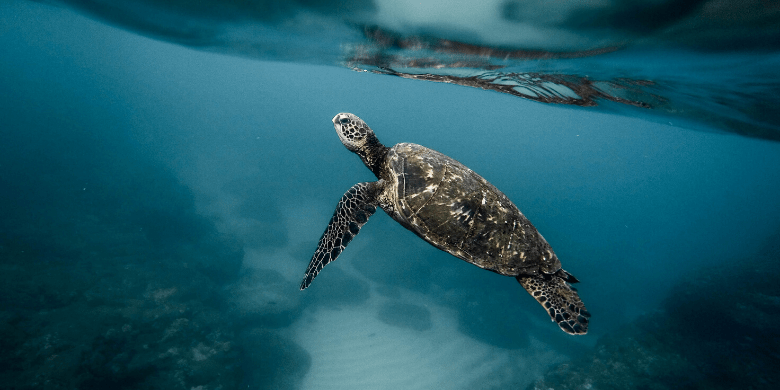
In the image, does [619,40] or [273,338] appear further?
[273,338]

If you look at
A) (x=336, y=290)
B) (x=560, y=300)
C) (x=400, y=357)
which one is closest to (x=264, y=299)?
(x=336, y=290)

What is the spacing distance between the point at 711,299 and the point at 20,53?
9343 cm

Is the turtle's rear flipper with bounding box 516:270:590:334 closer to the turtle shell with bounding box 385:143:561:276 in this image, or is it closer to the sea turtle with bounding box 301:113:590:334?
the sea turtle with bounding box 301:113:590:334

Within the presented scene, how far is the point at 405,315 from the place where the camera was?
10586 millimetres

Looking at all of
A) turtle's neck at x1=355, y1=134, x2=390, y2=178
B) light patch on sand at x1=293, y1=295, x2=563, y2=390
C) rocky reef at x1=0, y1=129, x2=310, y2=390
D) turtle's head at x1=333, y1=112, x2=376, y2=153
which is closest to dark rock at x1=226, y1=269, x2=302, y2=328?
rocky reef at x1=0, y1=129, x2=310, y2=390

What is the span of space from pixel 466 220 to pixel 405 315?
8.23m

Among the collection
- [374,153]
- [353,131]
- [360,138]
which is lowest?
[374,153]

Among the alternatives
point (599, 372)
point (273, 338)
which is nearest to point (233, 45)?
point (273, 338)

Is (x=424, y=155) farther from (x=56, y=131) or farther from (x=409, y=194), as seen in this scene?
(x=56, y=131)

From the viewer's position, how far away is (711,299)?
1246 cm

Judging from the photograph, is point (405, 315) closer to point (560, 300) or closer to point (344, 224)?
point (560, 300)

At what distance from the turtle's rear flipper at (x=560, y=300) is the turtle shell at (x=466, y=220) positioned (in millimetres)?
294

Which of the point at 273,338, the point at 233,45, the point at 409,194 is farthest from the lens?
the point at 233,45

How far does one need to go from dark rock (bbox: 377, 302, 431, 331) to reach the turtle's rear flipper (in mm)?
7137
